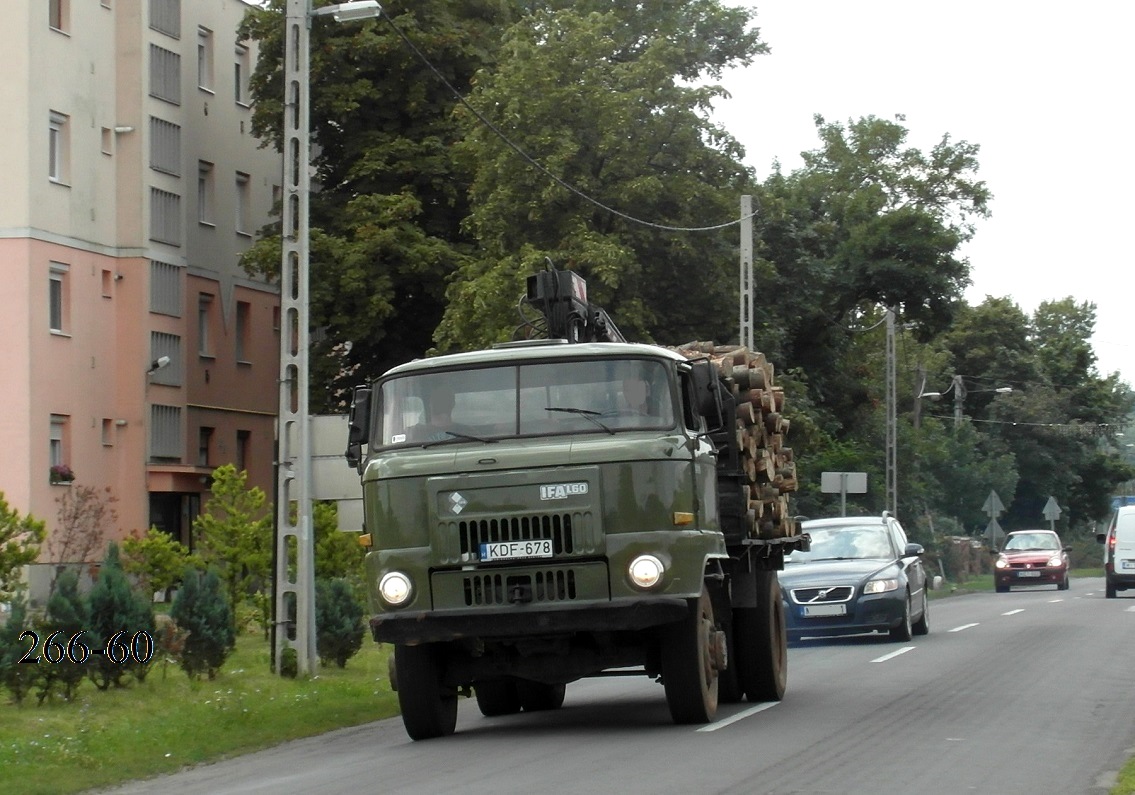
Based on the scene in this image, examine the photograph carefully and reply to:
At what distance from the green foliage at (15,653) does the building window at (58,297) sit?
82.5 ft

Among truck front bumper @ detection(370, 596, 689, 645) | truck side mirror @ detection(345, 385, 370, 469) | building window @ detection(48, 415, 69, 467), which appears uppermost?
building window @ detection(48, 415, 69, 467)

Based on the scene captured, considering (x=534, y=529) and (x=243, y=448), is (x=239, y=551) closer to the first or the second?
(x=534, y=529)

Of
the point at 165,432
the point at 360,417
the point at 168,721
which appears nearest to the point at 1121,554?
the point at 165,432

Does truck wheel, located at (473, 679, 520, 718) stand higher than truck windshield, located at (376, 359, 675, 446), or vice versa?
truck windshield, located at (376, 359, 675, 446)

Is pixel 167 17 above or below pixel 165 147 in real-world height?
above

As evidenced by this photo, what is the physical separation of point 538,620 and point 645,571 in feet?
2.61

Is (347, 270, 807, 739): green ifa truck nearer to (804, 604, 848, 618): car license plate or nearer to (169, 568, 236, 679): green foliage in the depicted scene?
(169, 568, 236, 679): green foliage

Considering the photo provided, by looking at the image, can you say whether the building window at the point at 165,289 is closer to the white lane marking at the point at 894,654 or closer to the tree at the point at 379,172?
the tree at the point at 379,172

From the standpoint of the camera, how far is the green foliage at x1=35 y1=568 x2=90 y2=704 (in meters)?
17.2

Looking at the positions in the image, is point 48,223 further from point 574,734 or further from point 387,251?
point 574,734

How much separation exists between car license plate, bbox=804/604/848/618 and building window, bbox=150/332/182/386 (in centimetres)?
2468

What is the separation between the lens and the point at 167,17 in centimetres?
4575

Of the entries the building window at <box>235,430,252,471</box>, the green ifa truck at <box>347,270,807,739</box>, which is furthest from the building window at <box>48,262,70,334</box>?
the green ifa truck at <box>347,270,807,739</box>

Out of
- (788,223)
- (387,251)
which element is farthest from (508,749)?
(788,223)
